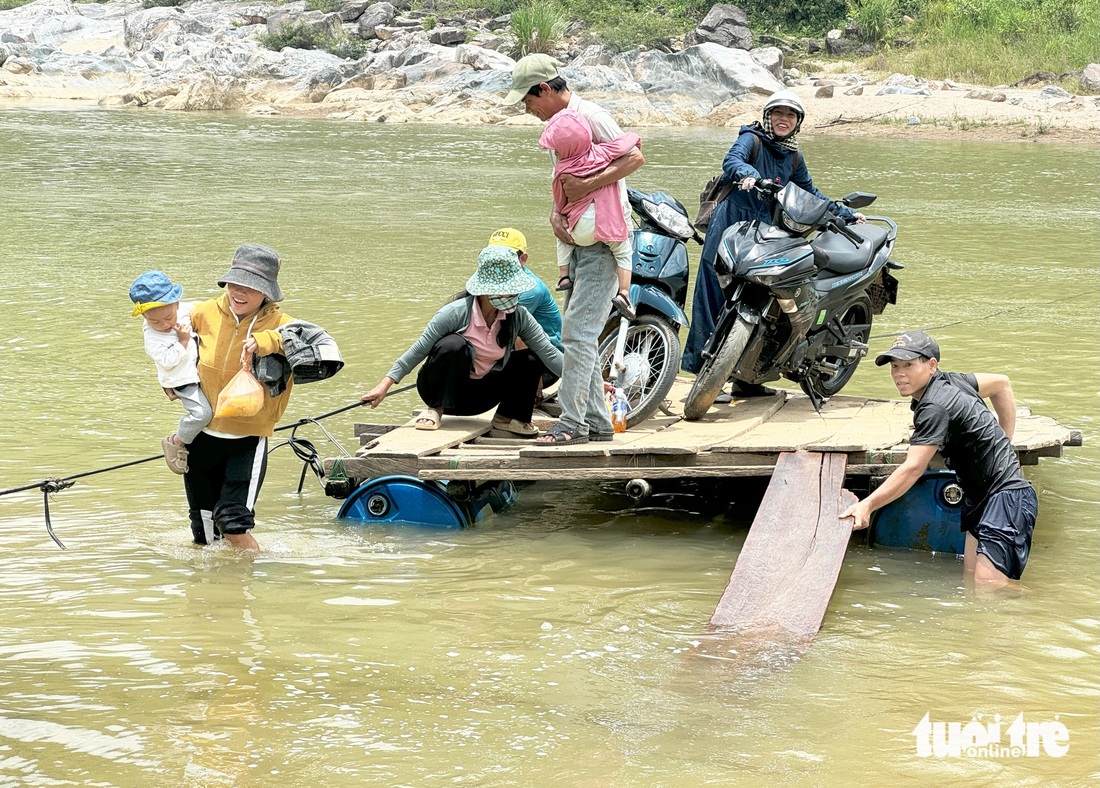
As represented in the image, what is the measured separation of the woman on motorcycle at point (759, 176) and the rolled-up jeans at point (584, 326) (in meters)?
1.10

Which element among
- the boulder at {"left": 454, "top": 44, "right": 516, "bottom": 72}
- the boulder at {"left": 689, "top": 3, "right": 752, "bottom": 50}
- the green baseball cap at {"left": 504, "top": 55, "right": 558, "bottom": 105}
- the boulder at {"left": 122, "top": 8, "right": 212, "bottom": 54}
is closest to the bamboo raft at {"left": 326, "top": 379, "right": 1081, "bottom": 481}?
the green baseball cap at {"left": 504, "top": 55, "right": 558, "bottom": 105}

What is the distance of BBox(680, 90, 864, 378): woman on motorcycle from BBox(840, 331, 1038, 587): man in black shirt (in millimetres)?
1872

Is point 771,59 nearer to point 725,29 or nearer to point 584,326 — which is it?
point 725,29

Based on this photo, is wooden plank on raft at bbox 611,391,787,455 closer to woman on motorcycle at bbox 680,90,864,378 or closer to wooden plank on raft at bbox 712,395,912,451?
wooden plank on raft at bbox 712,395,912,451

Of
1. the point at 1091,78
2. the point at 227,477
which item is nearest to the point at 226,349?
the point at 227,477

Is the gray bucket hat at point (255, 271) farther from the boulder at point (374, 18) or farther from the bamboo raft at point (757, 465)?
the boulder at point (374, 18)

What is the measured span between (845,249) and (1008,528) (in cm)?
215

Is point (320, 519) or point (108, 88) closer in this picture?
point (320, 519)

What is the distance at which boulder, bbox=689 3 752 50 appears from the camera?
4012cm

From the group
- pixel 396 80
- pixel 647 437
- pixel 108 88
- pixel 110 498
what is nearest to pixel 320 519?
pixel 110 498

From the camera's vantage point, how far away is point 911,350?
5.38 m

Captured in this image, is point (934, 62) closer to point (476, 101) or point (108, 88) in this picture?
point (476, 101)

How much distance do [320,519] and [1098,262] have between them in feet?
32.9

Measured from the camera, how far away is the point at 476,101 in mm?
35625
